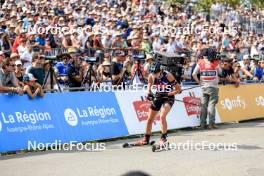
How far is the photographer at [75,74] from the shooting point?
15359mm

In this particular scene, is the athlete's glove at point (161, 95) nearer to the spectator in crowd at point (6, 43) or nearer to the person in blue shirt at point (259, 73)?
the spectator in crowd at point (6, 43)

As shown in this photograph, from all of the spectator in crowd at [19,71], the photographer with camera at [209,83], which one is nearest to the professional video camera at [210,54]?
the photographer with camera at [209,83]

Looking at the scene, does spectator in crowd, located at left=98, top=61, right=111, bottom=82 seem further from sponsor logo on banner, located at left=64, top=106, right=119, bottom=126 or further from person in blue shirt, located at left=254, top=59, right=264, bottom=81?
person in blue shirt, located at left=254, top=59, right=264, bottom=81

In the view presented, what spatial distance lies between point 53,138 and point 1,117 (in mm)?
1357

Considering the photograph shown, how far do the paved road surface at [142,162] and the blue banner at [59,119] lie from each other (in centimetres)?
46

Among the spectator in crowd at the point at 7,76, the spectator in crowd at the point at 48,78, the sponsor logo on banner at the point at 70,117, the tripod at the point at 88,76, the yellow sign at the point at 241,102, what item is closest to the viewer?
the spectator in crowd at the point at 7,76

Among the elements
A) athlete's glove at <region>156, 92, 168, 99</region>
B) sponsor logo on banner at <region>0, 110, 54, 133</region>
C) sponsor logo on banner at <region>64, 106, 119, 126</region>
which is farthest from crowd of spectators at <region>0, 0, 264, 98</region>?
athlete's glove at <region>156, 92, 168, 99</region>

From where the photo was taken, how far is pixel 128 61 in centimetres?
1795

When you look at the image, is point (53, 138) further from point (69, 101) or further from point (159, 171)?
point (159, 171)

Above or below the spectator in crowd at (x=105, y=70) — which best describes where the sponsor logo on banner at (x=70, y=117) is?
below

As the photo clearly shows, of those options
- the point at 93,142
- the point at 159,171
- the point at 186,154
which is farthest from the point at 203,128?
the point at 159,171

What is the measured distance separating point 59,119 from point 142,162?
10.1ft

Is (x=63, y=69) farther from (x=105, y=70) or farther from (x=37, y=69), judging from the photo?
(x=37, y=69)

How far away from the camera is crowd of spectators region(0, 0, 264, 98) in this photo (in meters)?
14.5
